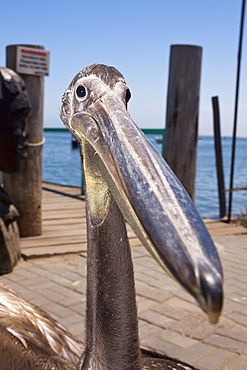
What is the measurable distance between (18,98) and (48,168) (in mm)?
10132

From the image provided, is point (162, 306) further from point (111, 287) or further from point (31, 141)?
point (31, 141)

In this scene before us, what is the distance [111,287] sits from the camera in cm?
148

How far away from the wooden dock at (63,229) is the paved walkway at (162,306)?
184 millimetres

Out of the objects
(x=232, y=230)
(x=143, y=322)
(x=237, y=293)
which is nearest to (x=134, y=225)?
(x=143, y=322)

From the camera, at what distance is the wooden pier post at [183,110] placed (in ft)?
18.0

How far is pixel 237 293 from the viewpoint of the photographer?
4.08 m

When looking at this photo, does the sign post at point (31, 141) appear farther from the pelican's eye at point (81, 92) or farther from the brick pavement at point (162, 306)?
the pelican's eye at point (81, 92)

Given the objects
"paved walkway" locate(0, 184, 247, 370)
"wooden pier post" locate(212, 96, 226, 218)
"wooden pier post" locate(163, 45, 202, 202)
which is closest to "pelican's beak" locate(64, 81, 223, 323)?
"paved walkway" locate(0, 184, 247, 370)

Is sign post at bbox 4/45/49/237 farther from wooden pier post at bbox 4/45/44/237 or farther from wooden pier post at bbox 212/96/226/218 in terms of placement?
wooden pier post at bbox 212/96/226/218

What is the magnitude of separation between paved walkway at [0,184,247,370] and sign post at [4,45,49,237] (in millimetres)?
799

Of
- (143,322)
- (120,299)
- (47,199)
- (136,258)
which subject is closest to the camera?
(120,299)

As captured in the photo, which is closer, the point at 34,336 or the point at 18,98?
the point at 34,336

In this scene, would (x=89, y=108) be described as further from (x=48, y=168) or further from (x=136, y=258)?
(x=48, y=168)

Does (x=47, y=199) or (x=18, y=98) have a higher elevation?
(x=18, y=98)
